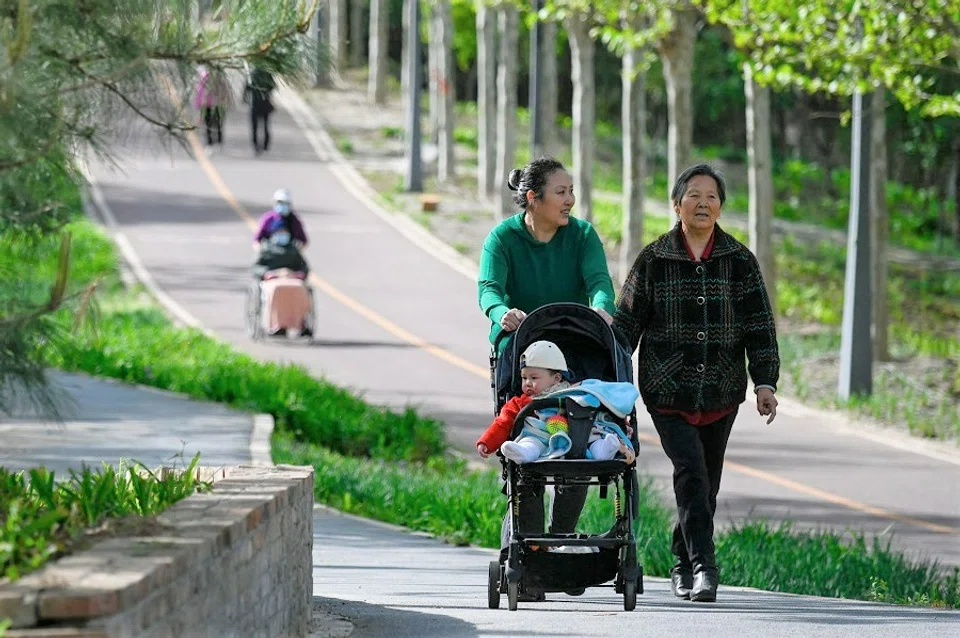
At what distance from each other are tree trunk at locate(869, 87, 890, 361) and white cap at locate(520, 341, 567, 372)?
57.8 ft

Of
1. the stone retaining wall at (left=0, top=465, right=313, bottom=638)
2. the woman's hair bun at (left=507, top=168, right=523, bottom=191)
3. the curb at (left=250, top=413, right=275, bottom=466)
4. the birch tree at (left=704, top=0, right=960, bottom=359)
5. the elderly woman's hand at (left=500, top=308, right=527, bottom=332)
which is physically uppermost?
the birch tree at (left=704, top=0, right=960, bottom=359)

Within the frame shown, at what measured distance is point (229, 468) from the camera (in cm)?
802

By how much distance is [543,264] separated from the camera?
9078mm

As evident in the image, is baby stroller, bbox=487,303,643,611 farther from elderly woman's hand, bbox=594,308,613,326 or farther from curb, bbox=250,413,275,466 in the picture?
curb, bbox=250,413,275,466

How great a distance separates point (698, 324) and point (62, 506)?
3.67 meters

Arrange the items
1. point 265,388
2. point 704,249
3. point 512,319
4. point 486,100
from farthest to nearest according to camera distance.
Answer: point 486,100, point 265,388, point 704,249, point 512,319

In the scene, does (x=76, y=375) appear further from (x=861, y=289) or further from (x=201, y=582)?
(x=201, y=582)

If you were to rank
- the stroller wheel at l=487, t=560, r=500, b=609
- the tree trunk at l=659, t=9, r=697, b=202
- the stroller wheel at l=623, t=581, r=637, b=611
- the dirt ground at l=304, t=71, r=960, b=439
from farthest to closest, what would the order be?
the tree trunk at l=659, t=9, r=697, b=202
the dirt ground at l=304, t=71, r=960, b=439
the stroller wheel at l=487, t=560, r=500, b=609
the stroller wheel at l=623, t=581, r=637, b=611

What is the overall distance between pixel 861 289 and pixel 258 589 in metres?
16.6

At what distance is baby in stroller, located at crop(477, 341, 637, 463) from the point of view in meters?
8.17

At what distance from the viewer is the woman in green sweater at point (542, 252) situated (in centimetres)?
895

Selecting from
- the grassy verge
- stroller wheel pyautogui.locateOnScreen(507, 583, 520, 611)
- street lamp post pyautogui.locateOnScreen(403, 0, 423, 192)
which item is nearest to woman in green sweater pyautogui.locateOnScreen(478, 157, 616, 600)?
stroller wheel pyautogui.locateOnScreen(507, 583, 520, 611)

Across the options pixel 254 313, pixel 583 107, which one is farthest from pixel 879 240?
pixel 583 107

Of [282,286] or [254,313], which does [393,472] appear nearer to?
[282,286]
